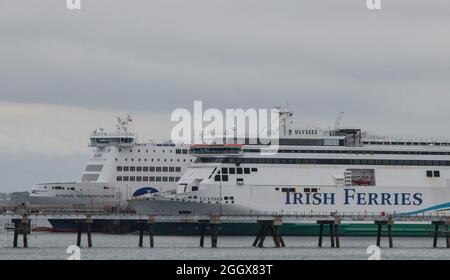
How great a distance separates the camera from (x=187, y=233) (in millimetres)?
109500

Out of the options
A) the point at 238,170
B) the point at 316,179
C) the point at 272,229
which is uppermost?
the point at 238,170

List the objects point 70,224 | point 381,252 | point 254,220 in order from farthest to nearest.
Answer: point 70,224 → point 254,220 → point 381,252

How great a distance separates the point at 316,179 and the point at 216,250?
2776 centimetres

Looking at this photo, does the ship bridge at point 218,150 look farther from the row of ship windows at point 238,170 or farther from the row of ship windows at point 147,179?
the row of ship windows at point 147,179

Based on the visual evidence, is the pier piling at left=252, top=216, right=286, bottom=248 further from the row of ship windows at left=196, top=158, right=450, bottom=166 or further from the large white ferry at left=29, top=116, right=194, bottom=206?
the large white ferry at left=29, top=116, right=194, bottom=206

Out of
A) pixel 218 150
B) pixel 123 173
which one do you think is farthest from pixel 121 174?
pixel 218 150

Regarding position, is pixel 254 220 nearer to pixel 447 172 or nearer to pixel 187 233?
pixel 187 233

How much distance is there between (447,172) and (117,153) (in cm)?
3366

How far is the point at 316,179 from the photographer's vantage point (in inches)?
4377

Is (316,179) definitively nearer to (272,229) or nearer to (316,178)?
(316,178)

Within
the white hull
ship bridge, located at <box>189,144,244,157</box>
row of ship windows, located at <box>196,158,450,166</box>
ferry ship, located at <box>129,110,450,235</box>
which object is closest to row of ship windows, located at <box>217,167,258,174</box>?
ferry ship, located at <box>129,110,450,235</box>

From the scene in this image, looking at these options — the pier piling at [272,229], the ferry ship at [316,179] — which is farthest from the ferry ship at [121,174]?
the pier piling at [272,229]
